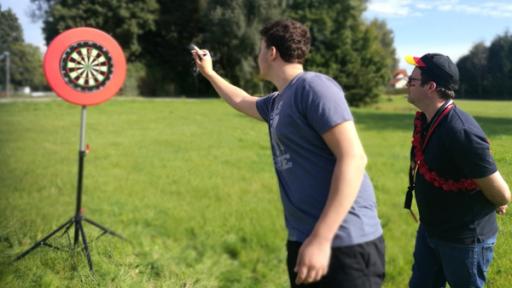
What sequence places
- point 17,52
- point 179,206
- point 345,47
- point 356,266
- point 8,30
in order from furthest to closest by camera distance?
point 345,47
point 179,206
point 17,52
point 8,30
point 356,266

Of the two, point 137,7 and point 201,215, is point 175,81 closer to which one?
point 137,7

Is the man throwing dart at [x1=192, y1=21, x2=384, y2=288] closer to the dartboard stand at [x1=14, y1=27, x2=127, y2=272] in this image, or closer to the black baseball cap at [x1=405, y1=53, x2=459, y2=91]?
the black baseball cap at [x1=405, y1=53, x2=459, y2=91]

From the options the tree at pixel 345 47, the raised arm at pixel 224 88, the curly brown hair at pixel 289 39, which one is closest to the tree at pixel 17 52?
the raised arm at pixel 224 88

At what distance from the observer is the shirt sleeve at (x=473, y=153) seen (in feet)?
6.31

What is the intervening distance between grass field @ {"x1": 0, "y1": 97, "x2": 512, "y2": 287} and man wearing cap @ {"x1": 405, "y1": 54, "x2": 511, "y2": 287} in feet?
1.48

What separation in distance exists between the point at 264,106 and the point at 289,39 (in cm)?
57

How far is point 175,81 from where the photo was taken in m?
22.5

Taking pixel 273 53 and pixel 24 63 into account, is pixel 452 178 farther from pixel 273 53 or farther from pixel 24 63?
pixel 24 63

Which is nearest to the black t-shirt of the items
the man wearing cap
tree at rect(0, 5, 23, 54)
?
the man wearing cap

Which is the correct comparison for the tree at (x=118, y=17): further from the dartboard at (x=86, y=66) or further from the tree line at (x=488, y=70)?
the tree line at (x=488, y=70)

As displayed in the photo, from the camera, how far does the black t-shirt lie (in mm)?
1938

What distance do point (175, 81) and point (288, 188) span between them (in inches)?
837

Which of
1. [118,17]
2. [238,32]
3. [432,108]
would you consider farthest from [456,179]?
[118,17]

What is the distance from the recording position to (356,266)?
1708 mm
